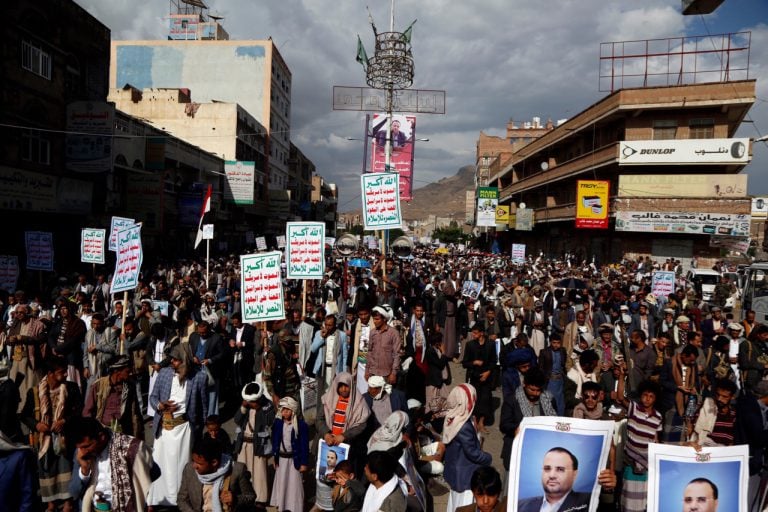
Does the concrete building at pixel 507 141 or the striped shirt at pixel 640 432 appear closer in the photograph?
the striped shirt at pixel 640 432

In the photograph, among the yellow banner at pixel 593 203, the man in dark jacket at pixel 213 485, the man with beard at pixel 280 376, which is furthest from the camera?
the yellow banner at pixel 593 203

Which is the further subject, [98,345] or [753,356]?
[753,356]

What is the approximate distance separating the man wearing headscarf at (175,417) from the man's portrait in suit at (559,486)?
3434 millimetres

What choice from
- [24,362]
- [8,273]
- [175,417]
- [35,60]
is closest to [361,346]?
[175,417]

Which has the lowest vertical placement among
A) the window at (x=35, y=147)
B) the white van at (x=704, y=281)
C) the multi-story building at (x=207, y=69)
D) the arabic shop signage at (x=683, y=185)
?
the white van at (x=704, y=281)

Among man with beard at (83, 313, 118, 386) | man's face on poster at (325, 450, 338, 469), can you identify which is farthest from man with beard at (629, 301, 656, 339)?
man with beard at (83, 313, 118, 386)

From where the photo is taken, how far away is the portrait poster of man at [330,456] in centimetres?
470

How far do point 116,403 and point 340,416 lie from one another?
2284mm

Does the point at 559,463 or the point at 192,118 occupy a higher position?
the point at 192,118

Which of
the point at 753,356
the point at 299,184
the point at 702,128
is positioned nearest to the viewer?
the point at 753,356

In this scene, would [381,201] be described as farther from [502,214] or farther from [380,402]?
[502,214]

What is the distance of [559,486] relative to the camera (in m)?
3.24

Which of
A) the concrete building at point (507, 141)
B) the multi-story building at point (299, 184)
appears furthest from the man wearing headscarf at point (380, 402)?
the concrete building at point (507, 141)

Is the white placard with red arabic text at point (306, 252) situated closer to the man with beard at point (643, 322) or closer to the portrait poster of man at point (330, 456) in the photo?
the portrait poster of man at point (330, 456)
